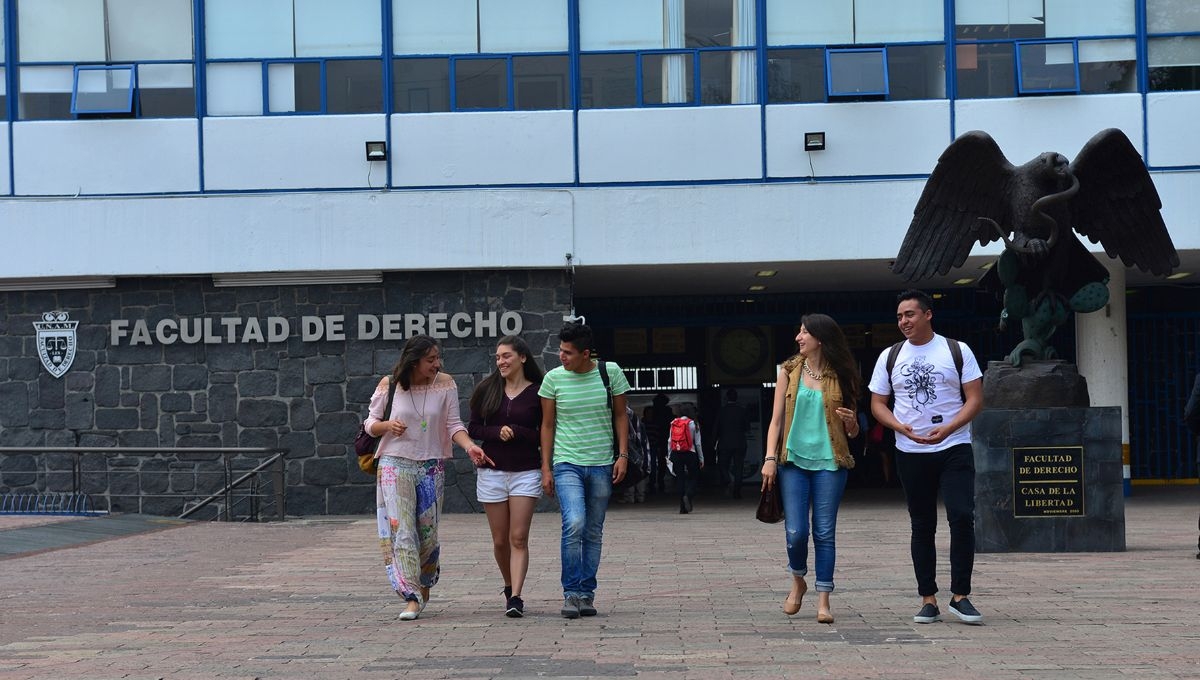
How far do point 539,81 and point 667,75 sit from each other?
154cm

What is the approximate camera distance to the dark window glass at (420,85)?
1766cm

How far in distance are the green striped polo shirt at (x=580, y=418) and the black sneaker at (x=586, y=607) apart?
745 millimetres

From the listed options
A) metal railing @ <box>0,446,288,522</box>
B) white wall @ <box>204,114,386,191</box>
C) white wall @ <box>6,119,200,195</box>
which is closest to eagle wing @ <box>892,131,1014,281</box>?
white wall @ <box>204,114,386,191</box>

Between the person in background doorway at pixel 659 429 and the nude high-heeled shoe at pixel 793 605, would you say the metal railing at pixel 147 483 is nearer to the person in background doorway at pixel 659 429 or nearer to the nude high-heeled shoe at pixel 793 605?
the person in background doorway at pixel 659 429

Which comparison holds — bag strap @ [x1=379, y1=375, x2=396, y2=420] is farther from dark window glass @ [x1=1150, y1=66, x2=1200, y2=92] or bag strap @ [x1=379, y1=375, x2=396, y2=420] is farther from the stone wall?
dark window glass @ [x1=1150, y1=66, x2=1200, y2=92]

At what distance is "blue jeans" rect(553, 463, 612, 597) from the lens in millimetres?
7945

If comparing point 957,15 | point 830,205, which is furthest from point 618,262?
point 957,15

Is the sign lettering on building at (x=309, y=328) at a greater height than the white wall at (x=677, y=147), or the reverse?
the white wall at (x=677, y=147)

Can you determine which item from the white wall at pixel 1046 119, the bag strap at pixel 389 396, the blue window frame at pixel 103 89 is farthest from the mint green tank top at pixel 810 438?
the blue window frame at pixel 103 89

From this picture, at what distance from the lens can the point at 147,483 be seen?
17.9 meters

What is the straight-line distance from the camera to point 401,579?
317 inches

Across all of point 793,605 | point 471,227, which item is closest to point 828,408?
point 793,605

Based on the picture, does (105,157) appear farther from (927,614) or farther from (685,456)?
(927,614)

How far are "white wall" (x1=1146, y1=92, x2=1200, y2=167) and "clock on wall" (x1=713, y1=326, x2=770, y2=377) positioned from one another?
762 centimetres
